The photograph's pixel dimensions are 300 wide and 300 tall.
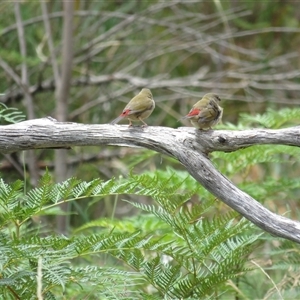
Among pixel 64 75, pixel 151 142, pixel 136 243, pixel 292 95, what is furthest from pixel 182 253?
pixel 292 95

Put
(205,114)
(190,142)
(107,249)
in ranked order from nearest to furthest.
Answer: (107,249)
(190,142)
(205,114)

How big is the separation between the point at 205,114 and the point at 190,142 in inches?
11.6

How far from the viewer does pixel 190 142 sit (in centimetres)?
216

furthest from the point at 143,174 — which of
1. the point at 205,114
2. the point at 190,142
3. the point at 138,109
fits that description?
the point at 138,109

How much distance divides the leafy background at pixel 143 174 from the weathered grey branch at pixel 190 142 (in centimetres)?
12

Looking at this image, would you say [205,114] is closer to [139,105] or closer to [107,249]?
[139,105]

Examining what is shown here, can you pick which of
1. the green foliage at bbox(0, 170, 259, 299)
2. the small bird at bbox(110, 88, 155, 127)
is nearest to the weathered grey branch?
the green foliage at bbox(0, 170, 259, 299)

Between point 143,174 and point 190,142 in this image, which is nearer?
point 190,142

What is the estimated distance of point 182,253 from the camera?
2.12 m

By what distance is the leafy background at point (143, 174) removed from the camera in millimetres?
1956

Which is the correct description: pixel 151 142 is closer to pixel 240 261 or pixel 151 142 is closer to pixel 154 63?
pixel 240 261

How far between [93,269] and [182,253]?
0.29m

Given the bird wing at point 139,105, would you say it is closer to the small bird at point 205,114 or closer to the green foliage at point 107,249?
the small bird at point 205,114

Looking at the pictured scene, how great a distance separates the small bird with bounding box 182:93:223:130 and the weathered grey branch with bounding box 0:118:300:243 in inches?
6.8
